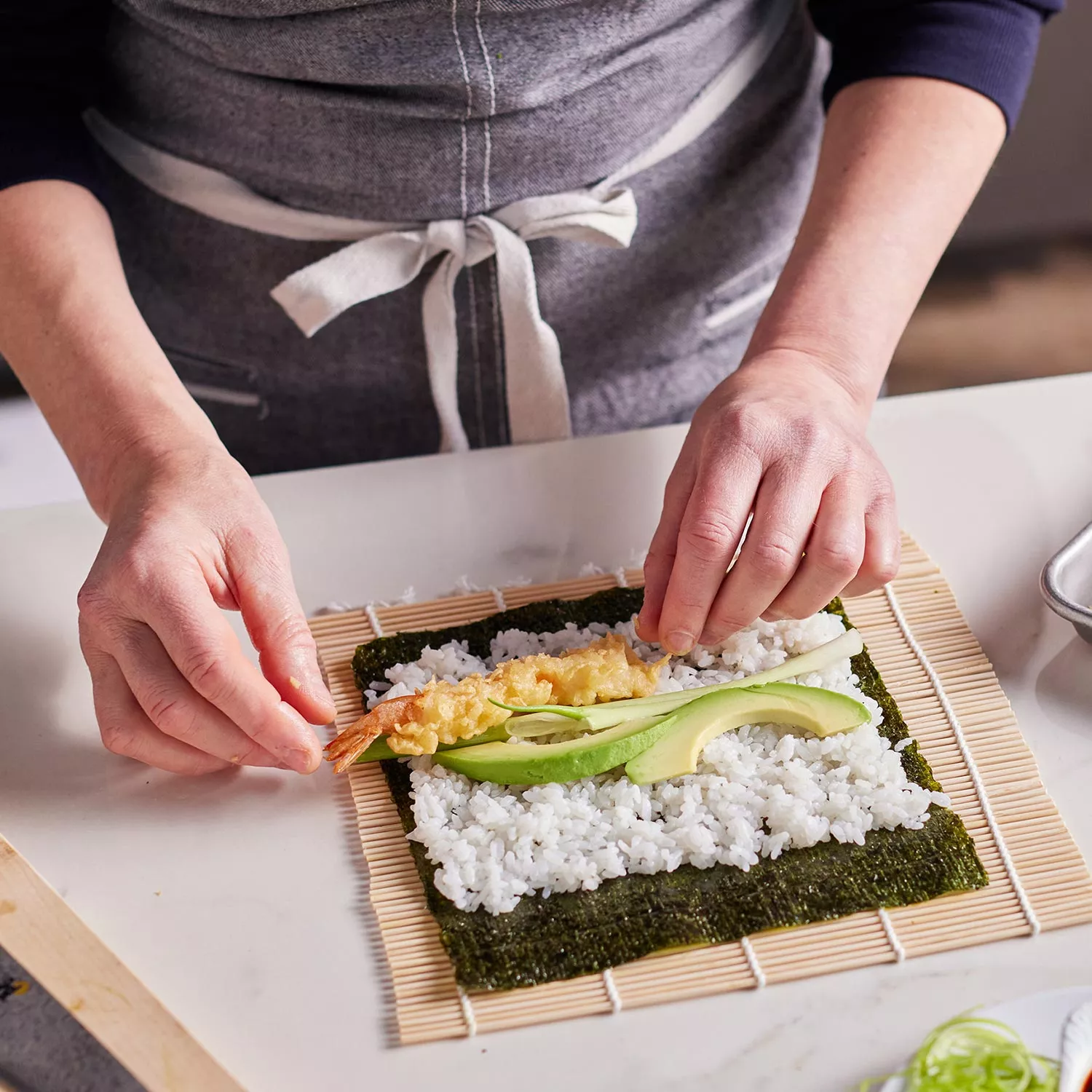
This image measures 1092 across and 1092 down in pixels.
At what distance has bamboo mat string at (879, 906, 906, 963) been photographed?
1097 mm

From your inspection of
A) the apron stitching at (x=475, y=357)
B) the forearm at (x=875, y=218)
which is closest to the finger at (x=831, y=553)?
the forearm at (x=875, y=218)

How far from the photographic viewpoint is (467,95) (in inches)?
61.2

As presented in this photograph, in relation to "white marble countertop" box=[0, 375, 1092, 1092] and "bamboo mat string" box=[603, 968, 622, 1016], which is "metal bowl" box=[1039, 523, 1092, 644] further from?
"bamboo mat string" box=[603, 968, 622, 1016]

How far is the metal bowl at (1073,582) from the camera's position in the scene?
1.30 meters

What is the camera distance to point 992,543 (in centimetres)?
155

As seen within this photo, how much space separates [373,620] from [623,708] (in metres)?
0.36

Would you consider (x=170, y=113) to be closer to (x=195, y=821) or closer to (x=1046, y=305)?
(x=195, y=821)

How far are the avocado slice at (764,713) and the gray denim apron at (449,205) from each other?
0.65 meters

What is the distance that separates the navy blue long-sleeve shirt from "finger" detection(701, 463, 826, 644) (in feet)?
2.30

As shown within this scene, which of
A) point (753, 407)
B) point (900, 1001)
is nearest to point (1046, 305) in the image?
point (753, 407)

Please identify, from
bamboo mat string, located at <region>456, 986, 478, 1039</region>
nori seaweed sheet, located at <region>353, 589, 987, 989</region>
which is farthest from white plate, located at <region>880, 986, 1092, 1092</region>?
bamboo mat string, located at <region>456, 986, 478, 1039</region>

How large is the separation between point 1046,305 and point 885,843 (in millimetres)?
3347

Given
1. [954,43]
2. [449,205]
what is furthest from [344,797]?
[954,43]

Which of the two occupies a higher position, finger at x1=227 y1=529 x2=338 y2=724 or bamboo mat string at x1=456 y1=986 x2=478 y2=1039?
finger at x1=227 y1=529 x2=338 y2=724
